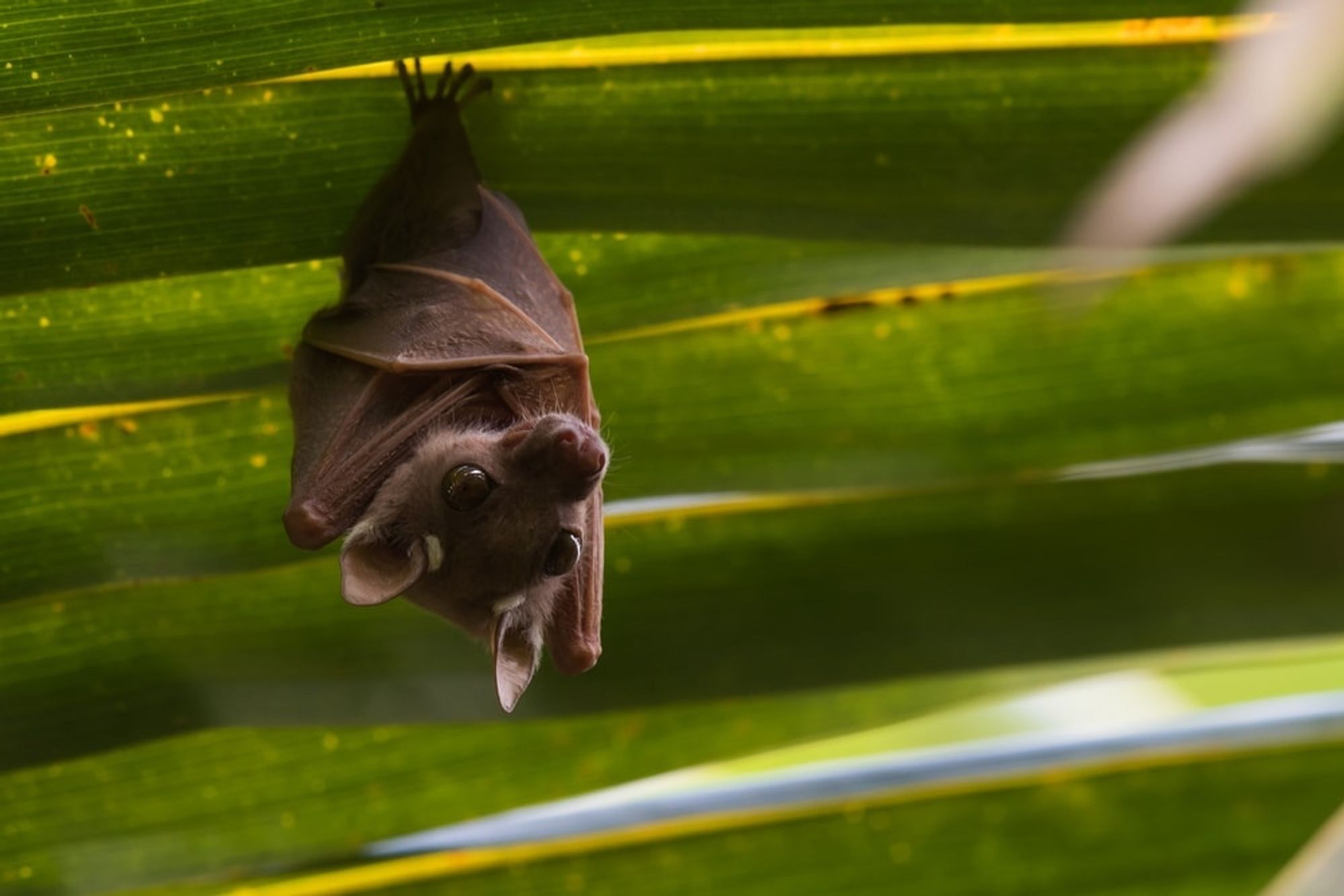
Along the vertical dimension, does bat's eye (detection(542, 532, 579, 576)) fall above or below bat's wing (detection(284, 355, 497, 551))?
below

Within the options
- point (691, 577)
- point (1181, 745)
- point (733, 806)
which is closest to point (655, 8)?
point (691, 577)

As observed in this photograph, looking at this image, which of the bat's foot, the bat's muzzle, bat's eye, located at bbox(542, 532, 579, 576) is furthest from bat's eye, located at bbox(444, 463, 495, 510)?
the bat's foot

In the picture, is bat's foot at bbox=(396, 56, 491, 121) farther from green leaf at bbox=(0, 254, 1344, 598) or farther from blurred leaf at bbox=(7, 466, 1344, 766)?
blurred leaf at bbox=(7, 466, 1344, 766)

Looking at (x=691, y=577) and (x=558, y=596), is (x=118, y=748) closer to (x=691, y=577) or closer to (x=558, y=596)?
(x=558, y=596)

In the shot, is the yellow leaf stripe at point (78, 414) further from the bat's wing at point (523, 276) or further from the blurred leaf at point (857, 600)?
the bat's wing at point (523, 276)

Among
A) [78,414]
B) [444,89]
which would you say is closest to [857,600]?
[444,89]

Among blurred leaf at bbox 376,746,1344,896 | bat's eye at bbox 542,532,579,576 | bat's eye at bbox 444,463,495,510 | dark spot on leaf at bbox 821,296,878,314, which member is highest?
dark spot on leaf at bbox 821,296,878,314

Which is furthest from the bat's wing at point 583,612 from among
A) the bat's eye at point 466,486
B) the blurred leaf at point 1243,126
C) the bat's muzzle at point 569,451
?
the blurred leaf at point 1243,126
